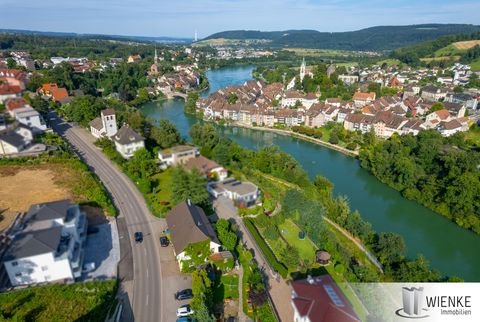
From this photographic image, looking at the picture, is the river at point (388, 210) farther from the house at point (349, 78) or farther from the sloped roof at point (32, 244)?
the house at point (349, 78)

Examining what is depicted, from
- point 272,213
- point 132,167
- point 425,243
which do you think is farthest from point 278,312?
point 132,167

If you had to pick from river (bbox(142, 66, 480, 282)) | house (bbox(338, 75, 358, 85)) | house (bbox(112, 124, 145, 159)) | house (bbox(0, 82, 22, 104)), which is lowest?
river (bbox(142, 66, 480, 282))

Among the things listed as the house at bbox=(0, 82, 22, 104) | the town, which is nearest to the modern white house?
the town

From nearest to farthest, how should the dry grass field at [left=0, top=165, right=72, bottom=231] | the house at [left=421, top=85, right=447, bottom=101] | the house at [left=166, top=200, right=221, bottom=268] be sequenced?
the house at [left=166, top=200, right=221, bottom=268]
the dry grass field at [left=0, top=165, right=72, bottom=231]
the house at [left=421, top=85, right=447, bottom=101]

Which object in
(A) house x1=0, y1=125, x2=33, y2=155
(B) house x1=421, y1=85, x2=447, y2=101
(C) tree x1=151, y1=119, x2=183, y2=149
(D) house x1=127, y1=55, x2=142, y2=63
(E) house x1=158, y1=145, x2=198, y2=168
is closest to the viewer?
→ (A) house x1=0, y1=125, x2=33, y2=155

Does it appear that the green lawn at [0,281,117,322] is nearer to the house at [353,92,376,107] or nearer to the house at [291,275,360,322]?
the house at [291,275,360,322]

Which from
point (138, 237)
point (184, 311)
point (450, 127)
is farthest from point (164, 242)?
point (450, 127)
